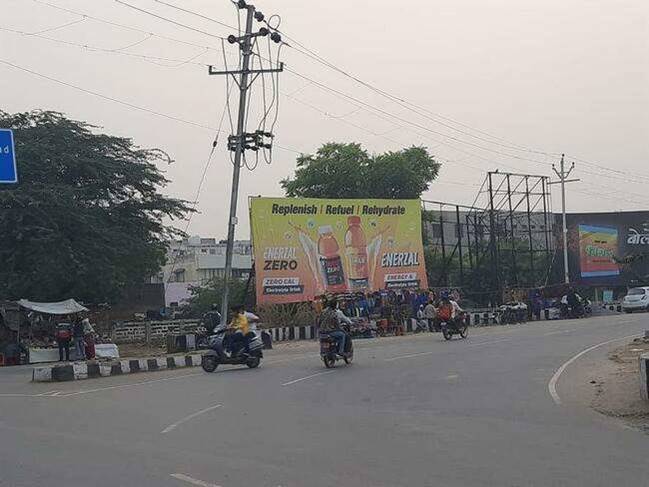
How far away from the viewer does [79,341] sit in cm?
2612

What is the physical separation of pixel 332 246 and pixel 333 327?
60.7 ft

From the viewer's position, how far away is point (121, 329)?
34.5 m

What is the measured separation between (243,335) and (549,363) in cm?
715

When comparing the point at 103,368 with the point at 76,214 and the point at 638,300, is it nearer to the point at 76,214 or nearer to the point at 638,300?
the point at 76,214

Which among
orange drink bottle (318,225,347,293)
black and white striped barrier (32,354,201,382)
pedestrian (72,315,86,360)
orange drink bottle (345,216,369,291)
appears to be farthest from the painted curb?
orange drink bottle (345,216,369,291)

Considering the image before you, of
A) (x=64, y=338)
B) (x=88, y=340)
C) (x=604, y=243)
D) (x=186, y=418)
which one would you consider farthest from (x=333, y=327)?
(x=604, y=243)

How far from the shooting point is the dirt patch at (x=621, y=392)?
1040 centimetres

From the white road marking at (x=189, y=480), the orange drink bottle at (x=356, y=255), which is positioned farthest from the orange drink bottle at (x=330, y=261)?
the white road marking at (x=189, y=480)

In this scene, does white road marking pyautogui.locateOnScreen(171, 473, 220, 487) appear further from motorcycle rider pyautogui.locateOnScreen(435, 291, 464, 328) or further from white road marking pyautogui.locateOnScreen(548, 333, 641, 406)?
motorcycle rider pyautogui.locateOnScreen(435, 291, 464, 328)

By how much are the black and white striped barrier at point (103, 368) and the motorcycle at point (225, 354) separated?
2940 millimetres

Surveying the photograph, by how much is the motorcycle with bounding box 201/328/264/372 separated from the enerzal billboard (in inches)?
1571

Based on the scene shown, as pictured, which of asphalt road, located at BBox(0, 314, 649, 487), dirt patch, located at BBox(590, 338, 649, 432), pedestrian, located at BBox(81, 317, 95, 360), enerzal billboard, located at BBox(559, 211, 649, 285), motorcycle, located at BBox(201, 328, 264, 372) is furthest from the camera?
enerzal billboard, located at BBox(559, 211, 649, 285)

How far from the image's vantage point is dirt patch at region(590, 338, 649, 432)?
1040cm

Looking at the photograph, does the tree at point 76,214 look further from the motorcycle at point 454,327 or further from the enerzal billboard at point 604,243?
the enerzal billboard at point 604,243
